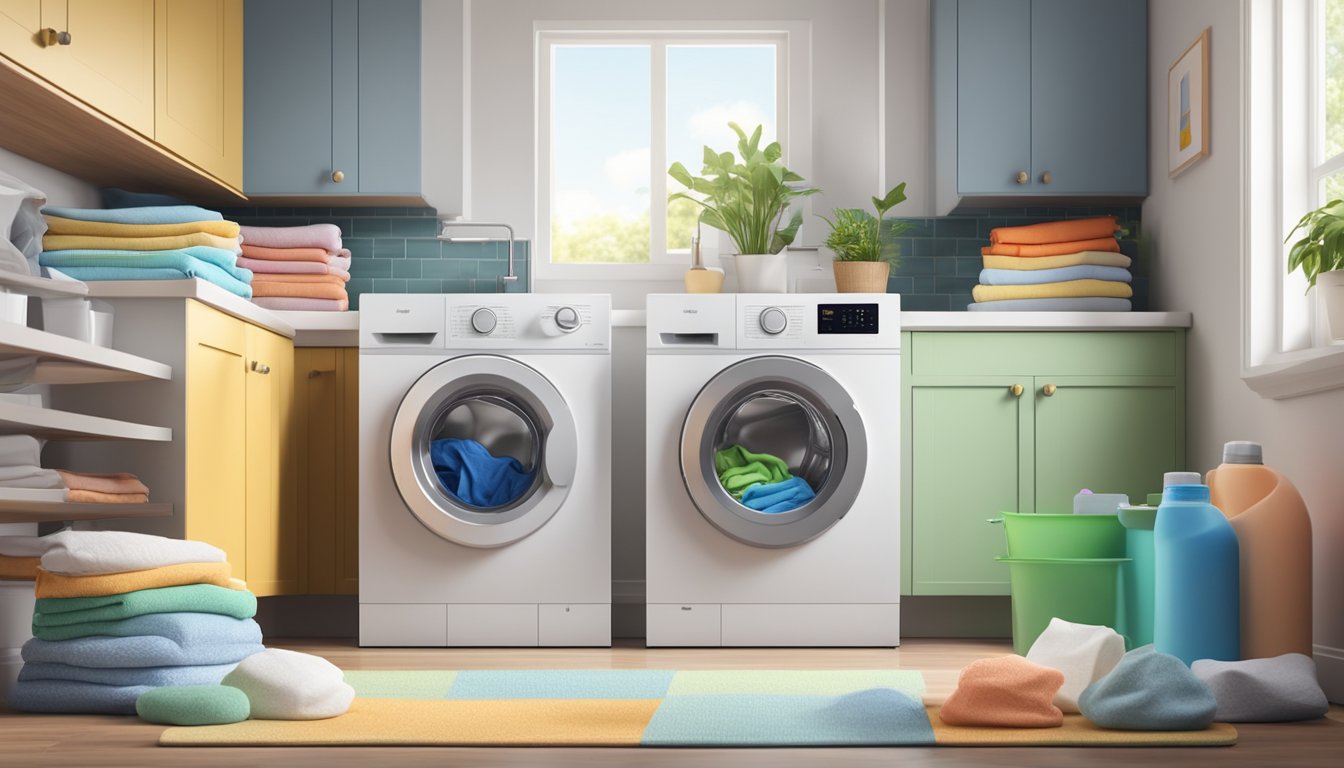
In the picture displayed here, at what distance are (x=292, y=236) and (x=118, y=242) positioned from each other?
2.62ft

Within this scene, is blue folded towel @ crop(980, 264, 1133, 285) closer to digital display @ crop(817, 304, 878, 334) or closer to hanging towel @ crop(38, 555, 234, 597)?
digital display @ crop(817, 304, 878, 334)

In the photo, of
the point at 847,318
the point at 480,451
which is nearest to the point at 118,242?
the point at 480,451

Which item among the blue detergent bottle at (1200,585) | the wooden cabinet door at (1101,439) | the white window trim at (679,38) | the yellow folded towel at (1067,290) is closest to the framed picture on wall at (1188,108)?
the yellow folded towel at (1067,290)

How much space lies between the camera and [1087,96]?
3977mm

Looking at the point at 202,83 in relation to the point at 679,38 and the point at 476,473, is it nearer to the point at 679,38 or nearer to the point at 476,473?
the point at 476,473

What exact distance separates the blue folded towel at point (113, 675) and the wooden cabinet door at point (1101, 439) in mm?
2327

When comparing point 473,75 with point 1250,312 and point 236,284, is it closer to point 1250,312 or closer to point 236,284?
point 236,284

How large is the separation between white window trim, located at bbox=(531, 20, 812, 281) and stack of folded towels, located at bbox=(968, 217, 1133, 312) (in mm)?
696

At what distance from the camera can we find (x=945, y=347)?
3.66 meters

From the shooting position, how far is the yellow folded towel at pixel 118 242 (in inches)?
122

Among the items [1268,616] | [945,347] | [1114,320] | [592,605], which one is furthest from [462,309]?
[1268,616]

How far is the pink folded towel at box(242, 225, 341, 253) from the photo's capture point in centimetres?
385

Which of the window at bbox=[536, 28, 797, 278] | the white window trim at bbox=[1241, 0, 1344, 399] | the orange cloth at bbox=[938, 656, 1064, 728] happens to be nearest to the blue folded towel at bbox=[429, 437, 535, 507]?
the window at bbox=[536, 28, 797, 278]

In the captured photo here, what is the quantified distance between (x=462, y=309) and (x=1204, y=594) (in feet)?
6.59
